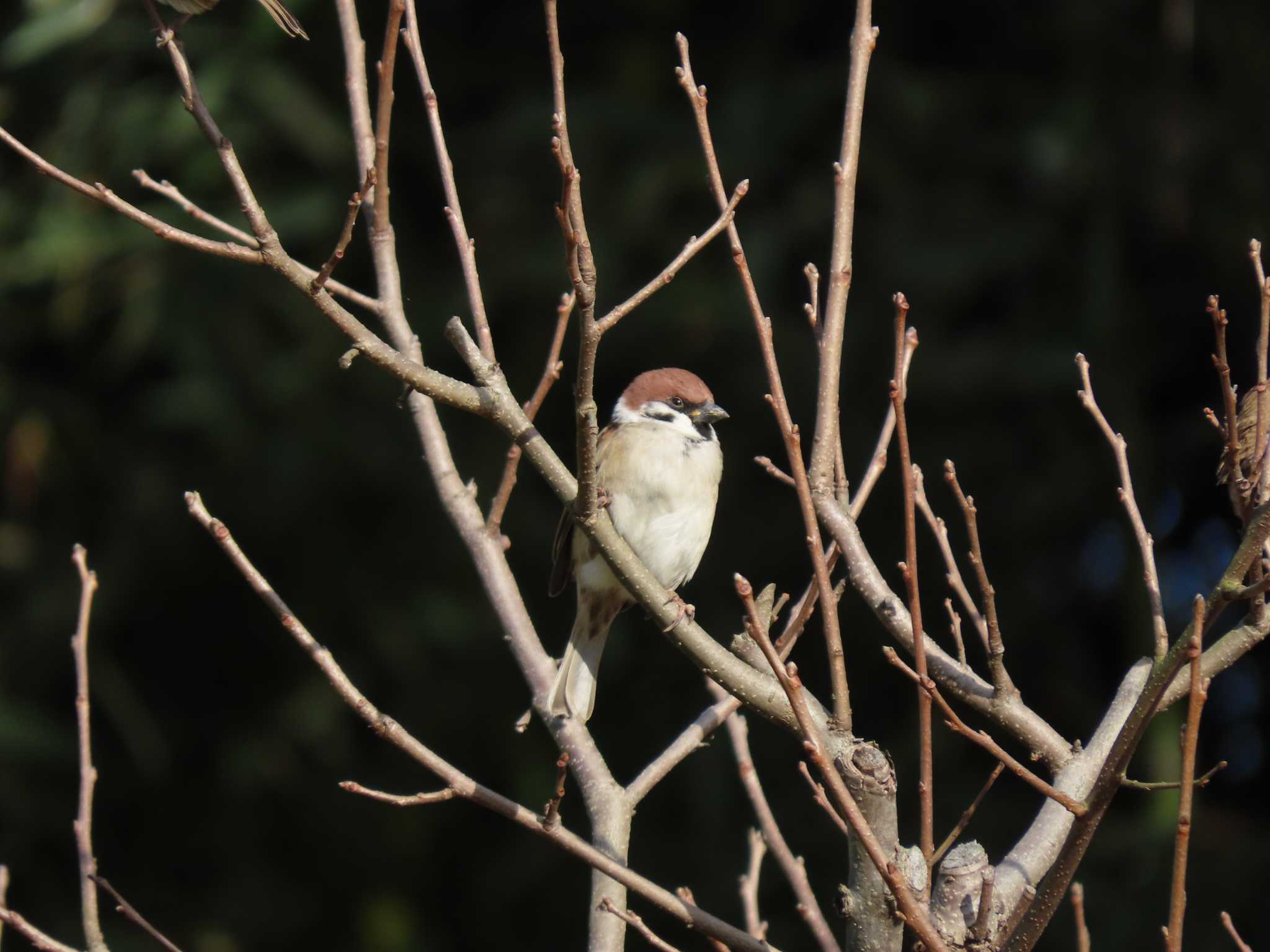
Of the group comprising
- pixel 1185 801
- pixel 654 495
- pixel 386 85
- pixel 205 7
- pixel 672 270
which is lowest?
pixel 1185 801

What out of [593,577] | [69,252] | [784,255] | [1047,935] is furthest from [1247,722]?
[69,252]

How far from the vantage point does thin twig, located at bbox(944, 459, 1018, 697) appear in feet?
4.77

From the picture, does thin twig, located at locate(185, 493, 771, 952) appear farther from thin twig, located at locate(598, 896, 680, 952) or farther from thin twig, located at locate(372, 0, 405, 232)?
thin twig, located at locate(372, 0, 405, 232)

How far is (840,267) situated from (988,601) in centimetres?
38

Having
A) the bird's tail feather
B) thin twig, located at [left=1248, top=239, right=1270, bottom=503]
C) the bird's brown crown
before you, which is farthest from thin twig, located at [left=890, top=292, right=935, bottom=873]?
the bird's brown crown

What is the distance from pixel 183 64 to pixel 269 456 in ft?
9.39

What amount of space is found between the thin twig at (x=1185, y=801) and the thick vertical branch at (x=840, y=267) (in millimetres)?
532

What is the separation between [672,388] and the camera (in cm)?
292

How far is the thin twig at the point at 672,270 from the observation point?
4.65 ft

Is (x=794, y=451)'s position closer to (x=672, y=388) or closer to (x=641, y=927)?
(x=641, y=927)

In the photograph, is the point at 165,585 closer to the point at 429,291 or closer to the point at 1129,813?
the point at 429,291

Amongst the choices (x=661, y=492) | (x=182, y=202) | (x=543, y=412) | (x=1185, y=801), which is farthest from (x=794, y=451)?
(x=543, y=412)

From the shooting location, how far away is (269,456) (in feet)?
14.3

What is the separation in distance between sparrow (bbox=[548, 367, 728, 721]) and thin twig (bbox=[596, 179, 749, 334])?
120 cm
